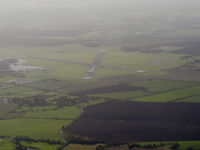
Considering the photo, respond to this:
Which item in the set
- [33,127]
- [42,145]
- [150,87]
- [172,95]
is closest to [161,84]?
[150,87]

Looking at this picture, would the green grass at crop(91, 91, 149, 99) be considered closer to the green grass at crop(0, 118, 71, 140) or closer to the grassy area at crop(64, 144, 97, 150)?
the green grass at crop(0, 118, 71, 140)

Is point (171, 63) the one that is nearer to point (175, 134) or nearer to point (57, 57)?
point (57, 57)

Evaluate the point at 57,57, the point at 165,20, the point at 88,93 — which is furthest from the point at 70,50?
the point at 165,20

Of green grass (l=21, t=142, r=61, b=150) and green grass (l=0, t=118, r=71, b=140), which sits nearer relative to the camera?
green grass (l=21, t=142, r=61, b=150)

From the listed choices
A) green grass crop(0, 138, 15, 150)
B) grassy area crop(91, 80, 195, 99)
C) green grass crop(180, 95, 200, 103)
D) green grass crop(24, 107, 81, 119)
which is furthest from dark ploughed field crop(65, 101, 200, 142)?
green grass crop(0, 138, 15, 150)

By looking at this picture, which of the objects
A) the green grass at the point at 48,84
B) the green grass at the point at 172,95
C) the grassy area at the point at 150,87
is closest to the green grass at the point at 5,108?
the green grass at the point at 48,84

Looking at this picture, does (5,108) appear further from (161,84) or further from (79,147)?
(161,84)

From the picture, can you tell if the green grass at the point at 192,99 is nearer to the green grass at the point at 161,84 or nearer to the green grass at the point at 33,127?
the green grass at the point at 161,84
